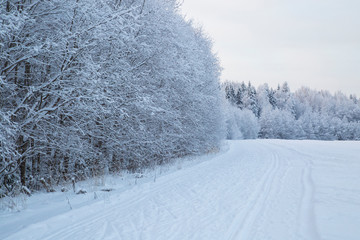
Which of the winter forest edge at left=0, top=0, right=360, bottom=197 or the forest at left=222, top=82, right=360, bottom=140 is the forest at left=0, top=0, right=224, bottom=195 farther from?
the forest at left=222, top=82, right=360, bottom=140

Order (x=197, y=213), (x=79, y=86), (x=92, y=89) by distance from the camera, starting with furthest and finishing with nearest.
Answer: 1. (x=92, y=89)
2. (x=79, y=86)
3. (x=197, y=213)

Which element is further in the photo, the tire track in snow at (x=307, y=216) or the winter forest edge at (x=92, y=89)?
the winter forest edge at (x=92, y=89)

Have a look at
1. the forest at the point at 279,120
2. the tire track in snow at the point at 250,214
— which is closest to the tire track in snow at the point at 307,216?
the tire track in snow at the point at 250,214

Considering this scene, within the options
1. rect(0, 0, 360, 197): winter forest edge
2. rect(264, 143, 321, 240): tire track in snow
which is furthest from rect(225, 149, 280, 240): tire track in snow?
rect(0, 0, 360, 197): winter forest edge

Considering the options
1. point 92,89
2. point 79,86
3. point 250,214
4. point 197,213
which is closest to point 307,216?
point 250,214

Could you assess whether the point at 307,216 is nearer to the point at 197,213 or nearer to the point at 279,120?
the point at 197,213

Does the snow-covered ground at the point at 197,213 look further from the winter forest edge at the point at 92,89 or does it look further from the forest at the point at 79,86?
the winter forest edge at the point at 92,89

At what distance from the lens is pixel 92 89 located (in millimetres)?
6215

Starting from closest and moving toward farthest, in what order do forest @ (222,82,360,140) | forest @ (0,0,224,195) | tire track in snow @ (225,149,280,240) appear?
1. tire track in snow @ (225,149,280,240)
2. forest @ (0,0,224,195)
3. forest @ (222,82,360,140)

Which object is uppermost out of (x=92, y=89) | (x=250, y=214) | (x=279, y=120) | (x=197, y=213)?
(x=279, y=120)

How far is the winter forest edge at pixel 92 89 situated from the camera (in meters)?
5.76

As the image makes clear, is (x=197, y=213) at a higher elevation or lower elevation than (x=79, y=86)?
lower

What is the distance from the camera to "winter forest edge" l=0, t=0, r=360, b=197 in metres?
5.76

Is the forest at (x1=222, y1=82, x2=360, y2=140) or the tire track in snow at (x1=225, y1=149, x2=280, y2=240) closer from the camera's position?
the tire track in snow at (x1=225, y1=149, x2=280, y2=240)
